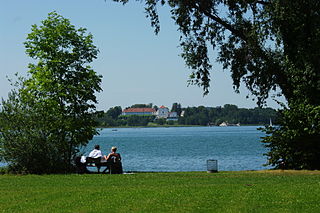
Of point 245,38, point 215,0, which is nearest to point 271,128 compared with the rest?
point 245,38

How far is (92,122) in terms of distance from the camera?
23.2 meters

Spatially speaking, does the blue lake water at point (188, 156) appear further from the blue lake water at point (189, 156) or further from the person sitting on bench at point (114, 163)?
the person sitting on bench at point (114, 163)

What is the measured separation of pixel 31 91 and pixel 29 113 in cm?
127

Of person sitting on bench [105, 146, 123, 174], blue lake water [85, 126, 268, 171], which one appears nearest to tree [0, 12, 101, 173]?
person sitting on bench [105, 146, 123, 174]

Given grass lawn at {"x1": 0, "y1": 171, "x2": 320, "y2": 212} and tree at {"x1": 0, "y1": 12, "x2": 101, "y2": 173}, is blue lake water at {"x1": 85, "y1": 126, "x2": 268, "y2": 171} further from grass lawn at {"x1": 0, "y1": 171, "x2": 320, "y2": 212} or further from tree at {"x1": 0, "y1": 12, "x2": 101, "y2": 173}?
grass lawn at {"x1": 0, "y1": 171, "x2": 320, "y2": 212}

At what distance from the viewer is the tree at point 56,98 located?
21.7 metres

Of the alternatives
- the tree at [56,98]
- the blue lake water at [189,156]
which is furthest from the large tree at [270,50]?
the blue lake water at [189,156]

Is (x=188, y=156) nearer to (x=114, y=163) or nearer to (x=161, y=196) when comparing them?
(x=114, y=163)

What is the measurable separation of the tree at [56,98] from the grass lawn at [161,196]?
560 centimetres

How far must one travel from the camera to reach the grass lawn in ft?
37.4

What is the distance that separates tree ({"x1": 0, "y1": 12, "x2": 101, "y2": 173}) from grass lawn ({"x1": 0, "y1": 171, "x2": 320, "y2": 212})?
5.60 metres

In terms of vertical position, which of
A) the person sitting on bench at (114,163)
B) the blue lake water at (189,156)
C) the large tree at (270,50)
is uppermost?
the large tree at (270,50)

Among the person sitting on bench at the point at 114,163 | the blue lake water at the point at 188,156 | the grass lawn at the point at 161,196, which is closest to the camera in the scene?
the grass lawn at the point at 161,196

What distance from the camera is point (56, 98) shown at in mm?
22938
